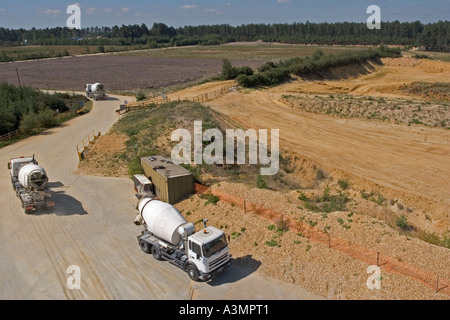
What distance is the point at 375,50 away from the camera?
106250mm

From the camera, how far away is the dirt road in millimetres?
17234

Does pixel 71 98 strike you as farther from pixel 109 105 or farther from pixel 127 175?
pixel 127 175

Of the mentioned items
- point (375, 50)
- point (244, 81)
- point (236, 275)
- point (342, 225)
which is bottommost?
point (236, 275)

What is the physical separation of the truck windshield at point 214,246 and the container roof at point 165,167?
8946mm

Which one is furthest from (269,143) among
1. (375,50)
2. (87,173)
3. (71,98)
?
(375,50)

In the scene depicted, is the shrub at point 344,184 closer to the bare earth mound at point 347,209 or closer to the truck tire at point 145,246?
the bare earth mound at point 347,209

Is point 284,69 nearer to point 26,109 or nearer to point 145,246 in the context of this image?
point 26,109

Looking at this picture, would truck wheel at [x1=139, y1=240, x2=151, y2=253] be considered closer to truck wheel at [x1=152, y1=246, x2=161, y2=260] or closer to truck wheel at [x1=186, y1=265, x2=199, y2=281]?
truck wheel at [x1=152, y1=246, x2=161, y2=260]

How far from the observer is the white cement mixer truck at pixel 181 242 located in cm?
1717

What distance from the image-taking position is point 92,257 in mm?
20141

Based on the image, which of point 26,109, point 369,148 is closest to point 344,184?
point 369,148

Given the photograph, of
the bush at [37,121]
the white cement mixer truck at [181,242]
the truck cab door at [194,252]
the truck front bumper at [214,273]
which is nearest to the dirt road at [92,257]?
the truck front bumper at [214,273]

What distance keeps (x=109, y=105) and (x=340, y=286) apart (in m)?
54.3

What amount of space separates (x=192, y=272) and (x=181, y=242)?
5.56 ft
